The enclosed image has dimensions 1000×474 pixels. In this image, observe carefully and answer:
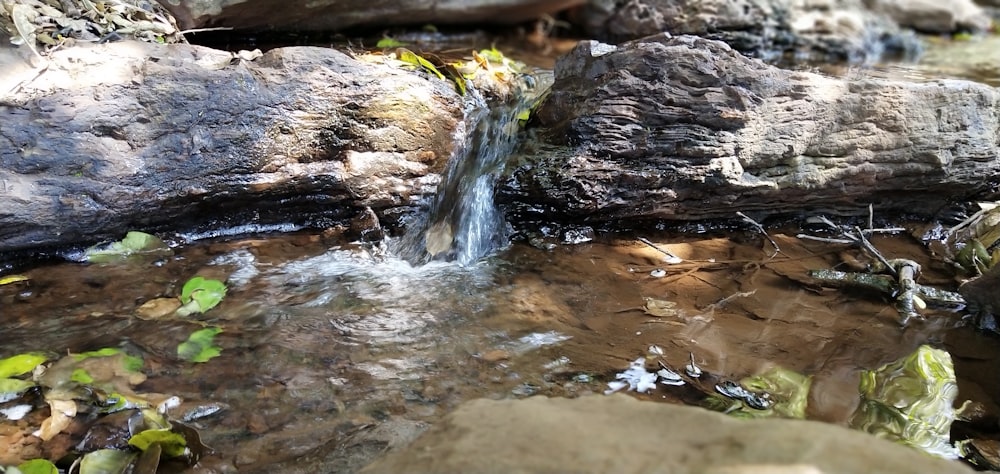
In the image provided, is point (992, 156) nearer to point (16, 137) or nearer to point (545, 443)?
point (545, 443)

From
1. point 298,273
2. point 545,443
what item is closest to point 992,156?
point 545,443

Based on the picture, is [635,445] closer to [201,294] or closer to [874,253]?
[201,294]

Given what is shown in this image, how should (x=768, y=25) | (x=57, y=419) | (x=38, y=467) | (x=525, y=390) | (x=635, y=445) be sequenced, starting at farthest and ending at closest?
(x=768, y=25), (x=525, y=390), (x=57, y=419), (x=38, y=467), (x=635, y=445)

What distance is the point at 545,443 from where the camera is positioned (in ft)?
5.03

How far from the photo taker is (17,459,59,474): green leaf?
2.00 m

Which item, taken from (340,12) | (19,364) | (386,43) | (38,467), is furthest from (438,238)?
(340,12)

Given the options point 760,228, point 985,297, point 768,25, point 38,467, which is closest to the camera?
point 38,467

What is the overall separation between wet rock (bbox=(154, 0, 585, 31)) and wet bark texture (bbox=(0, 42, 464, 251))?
1.41 m

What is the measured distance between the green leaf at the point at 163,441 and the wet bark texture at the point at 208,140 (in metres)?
1.69

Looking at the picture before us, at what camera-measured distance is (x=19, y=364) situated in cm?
251

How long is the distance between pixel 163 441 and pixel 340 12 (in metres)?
4.62

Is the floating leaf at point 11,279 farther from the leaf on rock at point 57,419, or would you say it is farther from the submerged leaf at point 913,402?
the submerged leaf at point 913,402

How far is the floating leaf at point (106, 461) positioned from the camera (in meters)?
2.07

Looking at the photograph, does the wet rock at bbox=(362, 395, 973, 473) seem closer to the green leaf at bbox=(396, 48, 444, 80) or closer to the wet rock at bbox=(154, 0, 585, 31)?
the green leaf at bbox=(396, 48, 444, 80)
